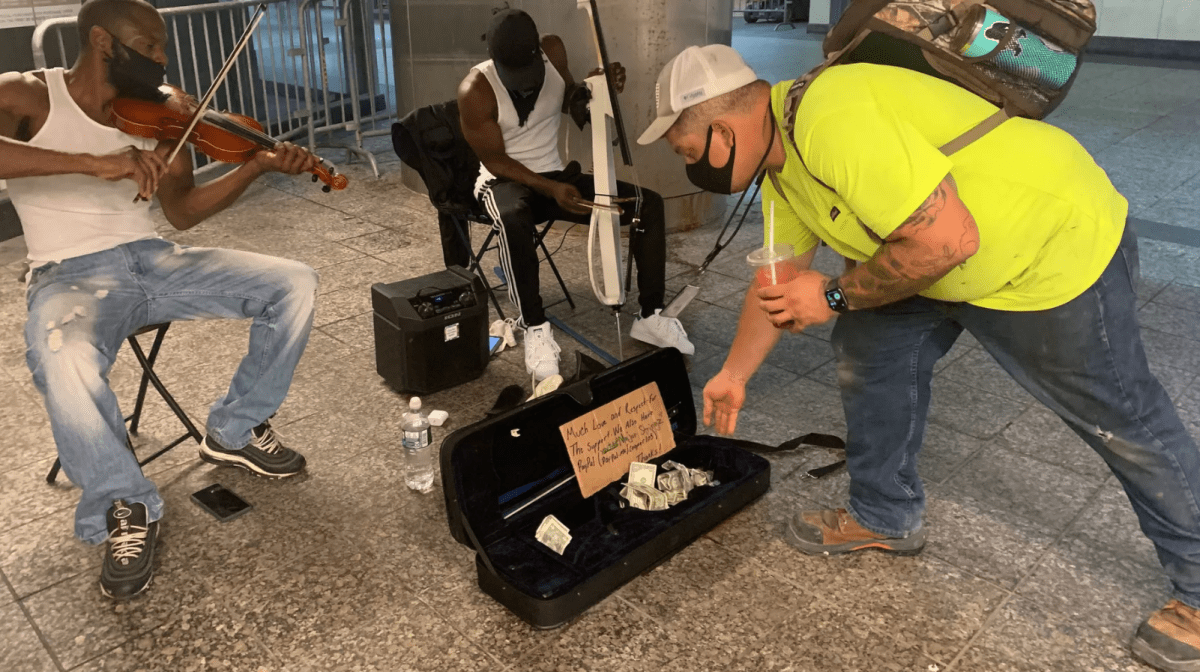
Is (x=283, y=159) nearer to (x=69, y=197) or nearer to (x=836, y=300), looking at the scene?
(x=69, y=197)

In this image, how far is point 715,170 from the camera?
2.03 metres

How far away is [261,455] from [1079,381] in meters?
2.26

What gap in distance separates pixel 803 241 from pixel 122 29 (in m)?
1.84

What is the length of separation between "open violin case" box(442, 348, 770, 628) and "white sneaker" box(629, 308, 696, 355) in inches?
38.9

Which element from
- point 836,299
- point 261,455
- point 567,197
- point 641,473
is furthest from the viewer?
point 567,197

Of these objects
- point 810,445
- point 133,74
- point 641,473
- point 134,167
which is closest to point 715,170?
point 641,473

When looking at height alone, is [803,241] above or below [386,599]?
above

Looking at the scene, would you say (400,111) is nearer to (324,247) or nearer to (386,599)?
(324,247)

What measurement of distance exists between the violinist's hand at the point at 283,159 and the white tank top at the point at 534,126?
3.62 ft

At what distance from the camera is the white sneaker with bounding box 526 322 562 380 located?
356cm

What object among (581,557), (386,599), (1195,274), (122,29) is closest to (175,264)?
(122,29)

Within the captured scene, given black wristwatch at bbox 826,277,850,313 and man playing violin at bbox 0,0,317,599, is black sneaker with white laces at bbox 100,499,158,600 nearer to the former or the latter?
man playing violin at bbox 0,0,317,599

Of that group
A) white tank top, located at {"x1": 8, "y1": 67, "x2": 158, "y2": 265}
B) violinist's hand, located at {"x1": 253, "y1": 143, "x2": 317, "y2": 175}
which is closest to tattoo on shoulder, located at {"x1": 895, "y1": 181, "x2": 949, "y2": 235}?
violinist's hand, located at {"x1": 253, "y1": 143, "x2": 317, "y2": 175}

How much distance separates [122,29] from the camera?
249cm
